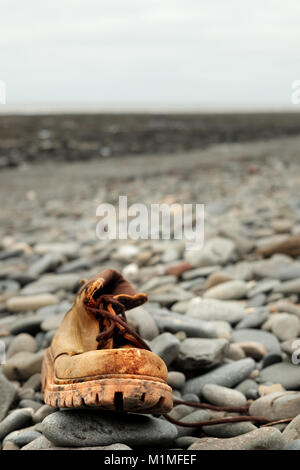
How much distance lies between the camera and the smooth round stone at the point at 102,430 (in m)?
1.81

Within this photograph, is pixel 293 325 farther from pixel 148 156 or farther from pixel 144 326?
pixel 148 156

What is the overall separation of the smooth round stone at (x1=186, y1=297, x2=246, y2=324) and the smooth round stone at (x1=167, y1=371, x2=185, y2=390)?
2.34 feet

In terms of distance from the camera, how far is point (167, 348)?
2.40 metres

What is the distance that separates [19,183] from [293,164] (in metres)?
6.29

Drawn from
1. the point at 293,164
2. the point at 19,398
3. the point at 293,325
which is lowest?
the point at 19,398

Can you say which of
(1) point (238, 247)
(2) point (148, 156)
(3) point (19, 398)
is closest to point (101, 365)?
(3) point (19, 398)

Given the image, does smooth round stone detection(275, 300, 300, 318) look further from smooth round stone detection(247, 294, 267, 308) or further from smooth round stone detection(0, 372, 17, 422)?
smooth round stone detection(0, 372, 17, 422)

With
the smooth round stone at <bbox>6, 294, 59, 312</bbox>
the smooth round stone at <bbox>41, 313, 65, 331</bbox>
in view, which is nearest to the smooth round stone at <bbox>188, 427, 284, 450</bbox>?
the smooth round stone at <bbox>41, 313, 65, 331</bbox>

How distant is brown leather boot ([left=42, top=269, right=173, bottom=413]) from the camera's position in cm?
178

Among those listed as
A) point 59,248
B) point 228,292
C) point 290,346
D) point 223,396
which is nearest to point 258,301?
point 228,292

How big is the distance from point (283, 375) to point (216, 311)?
0.74 m

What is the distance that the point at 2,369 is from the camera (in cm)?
269

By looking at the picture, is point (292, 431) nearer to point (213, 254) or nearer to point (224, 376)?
point (224, 376)

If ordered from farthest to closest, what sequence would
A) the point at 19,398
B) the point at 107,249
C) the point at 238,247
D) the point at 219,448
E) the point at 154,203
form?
the point at 154,203, the point at 107,249, the point at 238,247, the point at 19,398, the point at 219,448
